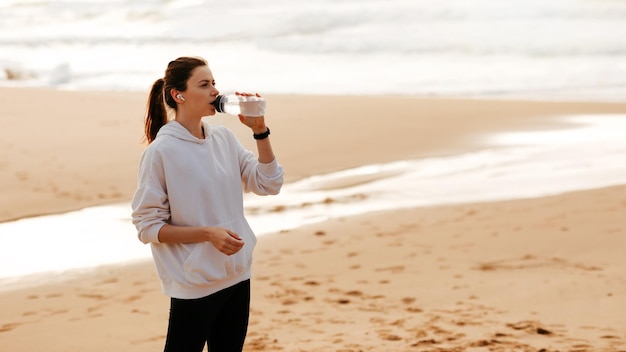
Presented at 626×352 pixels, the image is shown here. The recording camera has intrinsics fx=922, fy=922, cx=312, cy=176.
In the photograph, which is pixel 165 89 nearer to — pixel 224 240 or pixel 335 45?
pixel 224 240

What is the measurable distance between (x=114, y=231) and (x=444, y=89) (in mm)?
12558

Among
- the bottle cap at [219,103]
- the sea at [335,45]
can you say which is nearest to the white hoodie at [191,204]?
the bottle cap at [219,103]

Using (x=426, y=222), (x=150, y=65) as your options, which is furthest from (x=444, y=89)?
(x=426, y=222)

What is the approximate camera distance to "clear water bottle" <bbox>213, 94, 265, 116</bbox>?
2.81 metres

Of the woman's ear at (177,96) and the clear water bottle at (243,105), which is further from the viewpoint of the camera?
the woman's ear at (177,96)

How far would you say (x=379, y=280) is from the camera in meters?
6.51

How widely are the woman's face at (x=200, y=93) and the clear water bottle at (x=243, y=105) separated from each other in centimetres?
7

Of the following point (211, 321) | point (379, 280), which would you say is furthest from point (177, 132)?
point (379, 280)

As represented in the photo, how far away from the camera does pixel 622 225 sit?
7.46 meters

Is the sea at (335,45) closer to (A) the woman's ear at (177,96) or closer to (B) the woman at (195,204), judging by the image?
(B) the woman at (195,204)

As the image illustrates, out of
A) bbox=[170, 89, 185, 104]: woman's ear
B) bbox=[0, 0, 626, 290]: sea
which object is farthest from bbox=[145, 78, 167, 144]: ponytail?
bbox=[0, 0, 626, 290]: sea

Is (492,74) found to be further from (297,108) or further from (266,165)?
(266,165)

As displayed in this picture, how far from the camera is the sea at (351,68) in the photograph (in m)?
8.66

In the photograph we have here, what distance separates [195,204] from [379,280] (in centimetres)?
376
